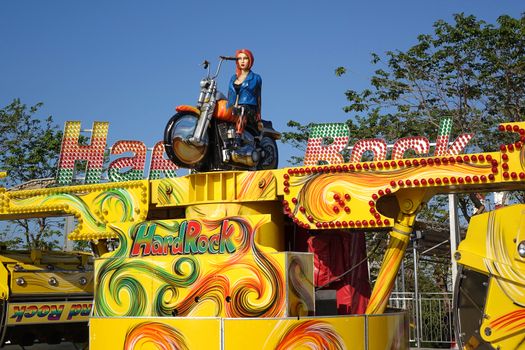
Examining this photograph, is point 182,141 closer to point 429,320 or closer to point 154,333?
point 154,333

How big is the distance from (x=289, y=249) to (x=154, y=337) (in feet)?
9.75

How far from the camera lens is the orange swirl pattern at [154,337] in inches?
482

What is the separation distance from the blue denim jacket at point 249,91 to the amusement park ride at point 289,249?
0.95 meters

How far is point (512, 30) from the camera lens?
22.5 m

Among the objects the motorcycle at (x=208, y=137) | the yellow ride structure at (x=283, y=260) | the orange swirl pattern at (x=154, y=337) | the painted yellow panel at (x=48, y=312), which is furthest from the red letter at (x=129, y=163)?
the painted yellow panel at (x=48, y=312)

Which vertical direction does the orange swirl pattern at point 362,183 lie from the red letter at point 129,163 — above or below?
below

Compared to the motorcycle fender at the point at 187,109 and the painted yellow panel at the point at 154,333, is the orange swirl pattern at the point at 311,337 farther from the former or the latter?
the motorcycle fender at the point at 187,109

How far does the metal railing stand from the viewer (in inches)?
780

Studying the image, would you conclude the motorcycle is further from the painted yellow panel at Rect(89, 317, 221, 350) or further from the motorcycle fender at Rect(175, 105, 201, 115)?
the painted yellow panel at Rect(89, 317, 221, 350)

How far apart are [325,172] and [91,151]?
534 centimetres

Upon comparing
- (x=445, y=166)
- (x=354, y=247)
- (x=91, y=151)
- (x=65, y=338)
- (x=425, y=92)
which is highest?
(x=425, y=92)

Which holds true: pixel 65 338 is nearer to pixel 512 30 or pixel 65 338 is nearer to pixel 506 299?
pixel 506 299

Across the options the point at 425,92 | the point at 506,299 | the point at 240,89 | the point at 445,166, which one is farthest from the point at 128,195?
the point at 425,92

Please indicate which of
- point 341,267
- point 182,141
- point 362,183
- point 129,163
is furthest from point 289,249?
point 129,163
